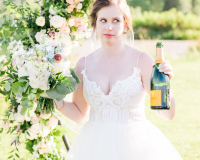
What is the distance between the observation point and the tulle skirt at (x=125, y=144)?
195 centimetres

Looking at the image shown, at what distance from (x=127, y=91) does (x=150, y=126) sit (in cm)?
31

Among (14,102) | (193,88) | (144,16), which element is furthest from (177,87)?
(144,16)

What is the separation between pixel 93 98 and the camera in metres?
2.07

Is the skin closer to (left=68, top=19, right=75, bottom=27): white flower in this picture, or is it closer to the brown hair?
the brown hair

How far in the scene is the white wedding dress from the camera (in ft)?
6.46

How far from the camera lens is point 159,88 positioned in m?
1.89

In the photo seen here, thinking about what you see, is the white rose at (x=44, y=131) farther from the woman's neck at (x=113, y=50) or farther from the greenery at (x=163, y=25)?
the greenery at (x=163, y=25)

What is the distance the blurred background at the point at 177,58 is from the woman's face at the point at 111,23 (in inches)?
19.5

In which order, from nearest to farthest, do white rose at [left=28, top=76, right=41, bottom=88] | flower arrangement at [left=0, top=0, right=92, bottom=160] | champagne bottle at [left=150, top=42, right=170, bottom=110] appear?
1. white rose at [left=28, top=76, right=41, bottom=88]
2. champagne bottle at [left=150, top=42, right=170, bottom=110]
3. flower arrangement at [left=0, top=0, right=92, bottom=160]

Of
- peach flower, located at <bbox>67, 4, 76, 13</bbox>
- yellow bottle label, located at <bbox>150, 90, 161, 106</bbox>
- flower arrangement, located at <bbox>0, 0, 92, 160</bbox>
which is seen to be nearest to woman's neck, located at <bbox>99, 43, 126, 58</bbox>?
flower arrangement, located at <bbox>0, 0, 92, 160</bbox>

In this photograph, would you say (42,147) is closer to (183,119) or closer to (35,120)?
(35,120)

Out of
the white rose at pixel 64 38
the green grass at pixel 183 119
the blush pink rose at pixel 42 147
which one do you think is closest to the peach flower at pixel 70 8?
the white rose at pixel 64 38

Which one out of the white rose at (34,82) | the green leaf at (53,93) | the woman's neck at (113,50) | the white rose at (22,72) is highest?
the woman's neck at (113,50)

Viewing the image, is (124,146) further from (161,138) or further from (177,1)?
(177,1)
